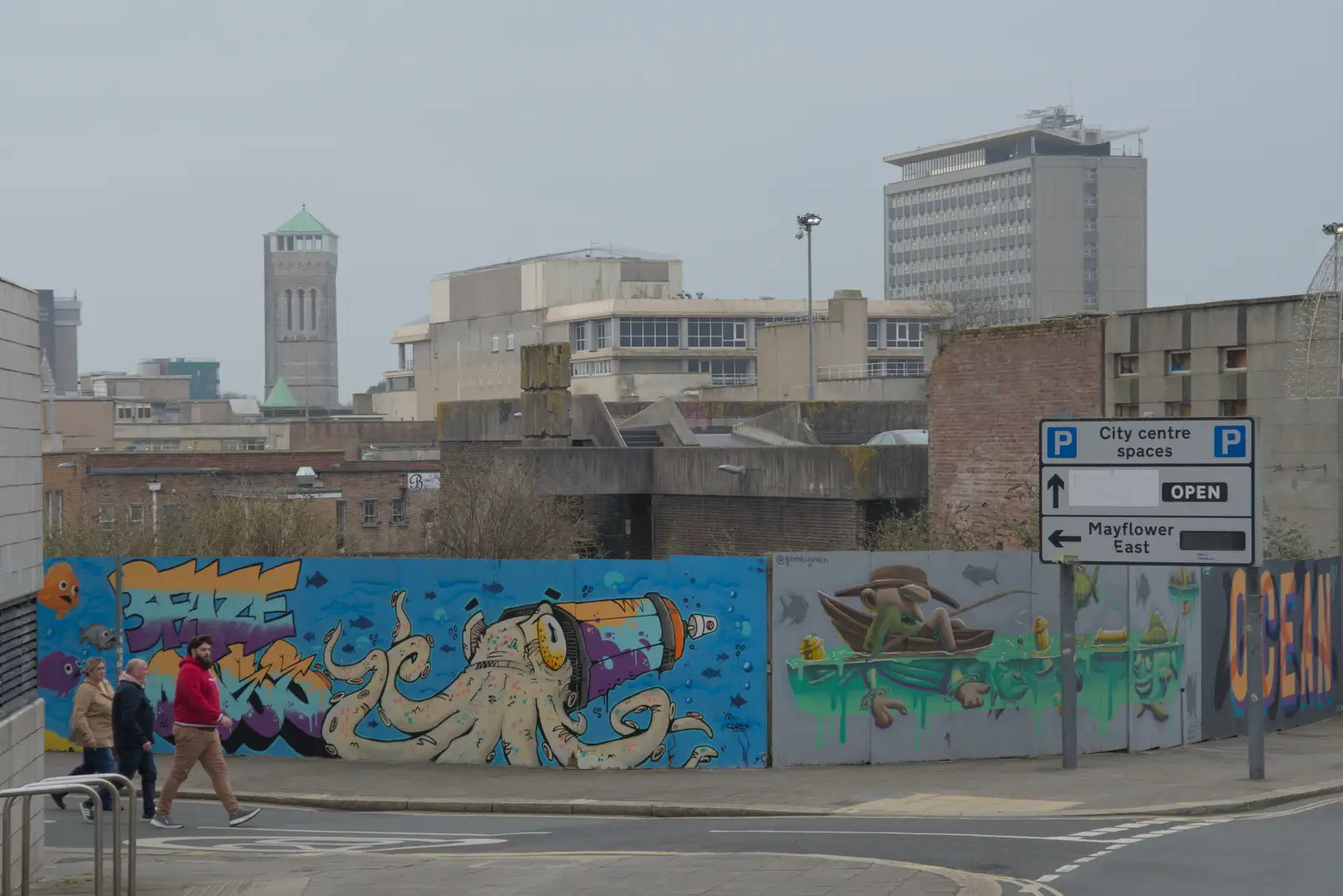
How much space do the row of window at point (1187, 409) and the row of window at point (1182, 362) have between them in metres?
0.54

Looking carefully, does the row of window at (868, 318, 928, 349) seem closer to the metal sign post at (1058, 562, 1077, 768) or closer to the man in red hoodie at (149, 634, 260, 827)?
the metal sign post at (1058, 562, 1077, 768)

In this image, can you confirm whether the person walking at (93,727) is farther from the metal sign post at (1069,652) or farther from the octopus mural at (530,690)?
the metal sign post at (1069,652)

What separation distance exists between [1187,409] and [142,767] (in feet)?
67.6

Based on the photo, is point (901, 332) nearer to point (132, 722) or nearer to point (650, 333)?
point (650, 333)

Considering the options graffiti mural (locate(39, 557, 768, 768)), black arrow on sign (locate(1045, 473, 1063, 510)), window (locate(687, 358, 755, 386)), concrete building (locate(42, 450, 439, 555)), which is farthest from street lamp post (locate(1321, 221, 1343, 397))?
window (locate(687, 358, 755, 386))

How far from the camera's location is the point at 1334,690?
2608cm

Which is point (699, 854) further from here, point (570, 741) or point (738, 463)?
point (738, 463)

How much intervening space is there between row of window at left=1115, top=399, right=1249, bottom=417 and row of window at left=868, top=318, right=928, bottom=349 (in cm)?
9913

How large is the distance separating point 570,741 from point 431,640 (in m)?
2.00

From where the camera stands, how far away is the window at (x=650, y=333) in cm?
12975

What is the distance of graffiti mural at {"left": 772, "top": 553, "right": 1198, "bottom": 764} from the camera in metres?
19.4

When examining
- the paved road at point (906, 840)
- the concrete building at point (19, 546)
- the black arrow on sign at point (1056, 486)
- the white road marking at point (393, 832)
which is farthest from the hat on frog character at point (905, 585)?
the concrete building at point (19, 546)

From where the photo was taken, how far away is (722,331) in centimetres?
13162

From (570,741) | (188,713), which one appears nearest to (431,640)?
(570,741)
